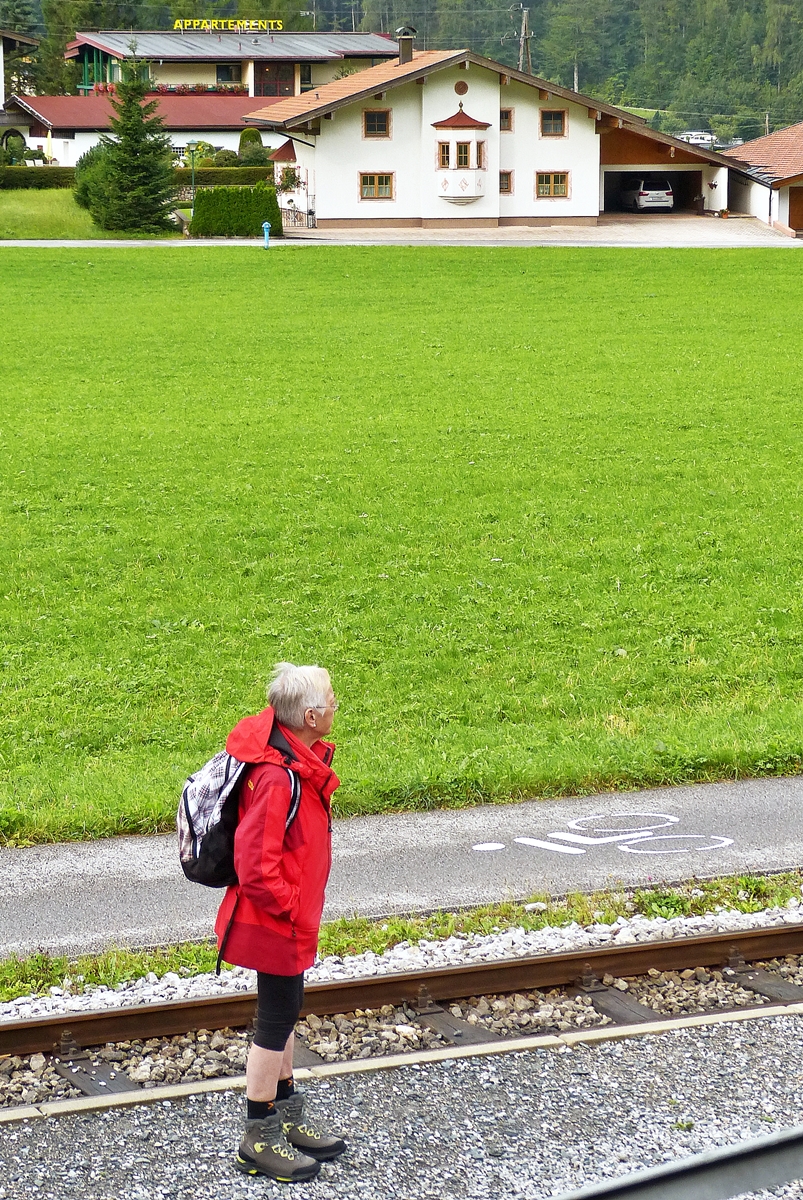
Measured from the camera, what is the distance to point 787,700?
12.2 metres

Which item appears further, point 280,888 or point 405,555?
point 405,555

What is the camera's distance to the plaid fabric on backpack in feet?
17.1

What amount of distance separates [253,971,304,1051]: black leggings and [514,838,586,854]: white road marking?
366 centimetres

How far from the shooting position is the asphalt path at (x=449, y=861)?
25.8 ft

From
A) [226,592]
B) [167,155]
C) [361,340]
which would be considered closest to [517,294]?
[361,340]

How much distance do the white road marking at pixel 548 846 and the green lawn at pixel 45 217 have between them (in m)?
50.9

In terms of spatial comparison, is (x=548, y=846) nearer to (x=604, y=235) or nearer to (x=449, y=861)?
(x=449, y=861)

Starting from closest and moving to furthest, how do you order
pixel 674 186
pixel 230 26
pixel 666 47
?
pixel 674 186
pixel 230 26
pixel 666 47

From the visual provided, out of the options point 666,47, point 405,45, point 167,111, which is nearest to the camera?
point 405,45

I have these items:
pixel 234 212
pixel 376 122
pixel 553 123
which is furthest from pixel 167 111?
pixel 234 212

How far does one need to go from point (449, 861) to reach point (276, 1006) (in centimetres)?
336

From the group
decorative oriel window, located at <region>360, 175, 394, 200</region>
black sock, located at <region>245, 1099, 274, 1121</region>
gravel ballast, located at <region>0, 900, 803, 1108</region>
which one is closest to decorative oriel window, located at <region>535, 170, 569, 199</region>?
decorative oriel window, located at <region>360, 175, 394, 200</region>

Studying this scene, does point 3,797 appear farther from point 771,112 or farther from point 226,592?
point 771,112

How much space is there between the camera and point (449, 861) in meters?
8.71
